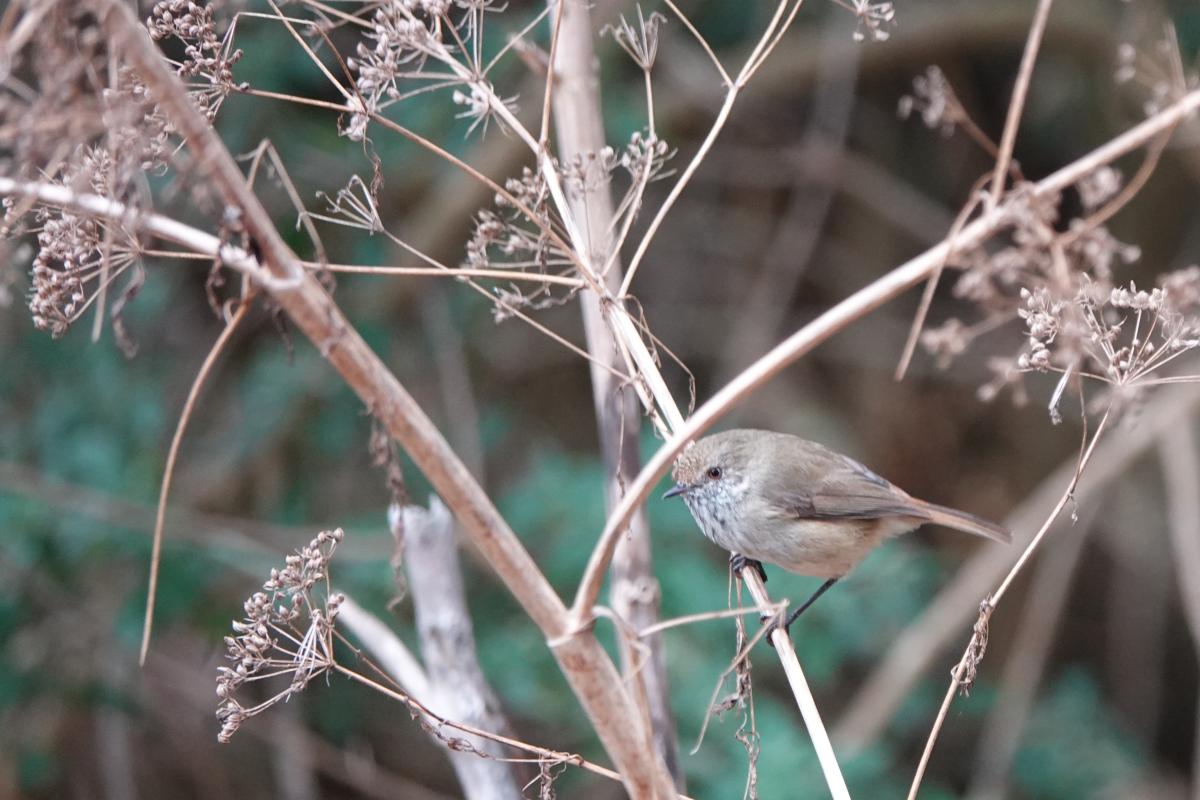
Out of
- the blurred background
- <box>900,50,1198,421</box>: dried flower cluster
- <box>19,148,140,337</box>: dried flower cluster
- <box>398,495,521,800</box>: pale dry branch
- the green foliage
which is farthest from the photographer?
the green foliage

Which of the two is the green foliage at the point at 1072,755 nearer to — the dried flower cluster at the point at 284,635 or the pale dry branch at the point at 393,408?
the dried flower cluster at the point at 284,635

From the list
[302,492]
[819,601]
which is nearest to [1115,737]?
[819,601]

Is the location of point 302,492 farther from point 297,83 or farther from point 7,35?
point 7,35

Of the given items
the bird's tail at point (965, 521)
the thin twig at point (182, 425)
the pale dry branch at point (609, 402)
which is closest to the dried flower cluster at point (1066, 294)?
the thin twig at point (182, 425)

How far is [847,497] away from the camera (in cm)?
388

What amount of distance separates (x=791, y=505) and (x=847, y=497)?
27 centimetres

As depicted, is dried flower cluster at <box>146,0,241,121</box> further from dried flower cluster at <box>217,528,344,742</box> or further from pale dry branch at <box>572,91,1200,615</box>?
pale dry branch at <box>572,91,1200,615</box>

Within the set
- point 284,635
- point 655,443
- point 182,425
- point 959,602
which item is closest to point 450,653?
point 284,635

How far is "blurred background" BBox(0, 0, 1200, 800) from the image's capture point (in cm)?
500

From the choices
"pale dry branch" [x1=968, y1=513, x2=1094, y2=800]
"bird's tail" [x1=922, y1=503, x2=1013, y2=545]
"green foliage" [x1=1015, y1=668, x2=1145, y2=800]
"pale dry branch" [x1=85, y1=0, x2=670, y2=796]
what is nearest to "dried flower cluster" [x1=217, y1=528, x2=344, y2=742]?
"pale dry branch" [x1=85, y1=0, x2=670, y2=796]

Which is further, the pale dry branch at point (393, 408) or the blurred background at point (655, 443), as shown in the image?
the blurred background at point (655, 443)

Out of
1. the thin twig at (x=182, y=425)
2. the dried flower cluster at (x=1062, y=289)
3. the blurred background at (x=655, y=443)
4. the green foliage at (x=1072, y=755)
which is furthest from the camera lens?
the green foliage at (x=1072, y=755)

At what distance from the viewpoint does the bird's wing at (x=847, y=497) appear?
376 centimetres

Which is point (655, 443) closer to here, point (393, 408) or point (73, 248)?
point (73, 248)
